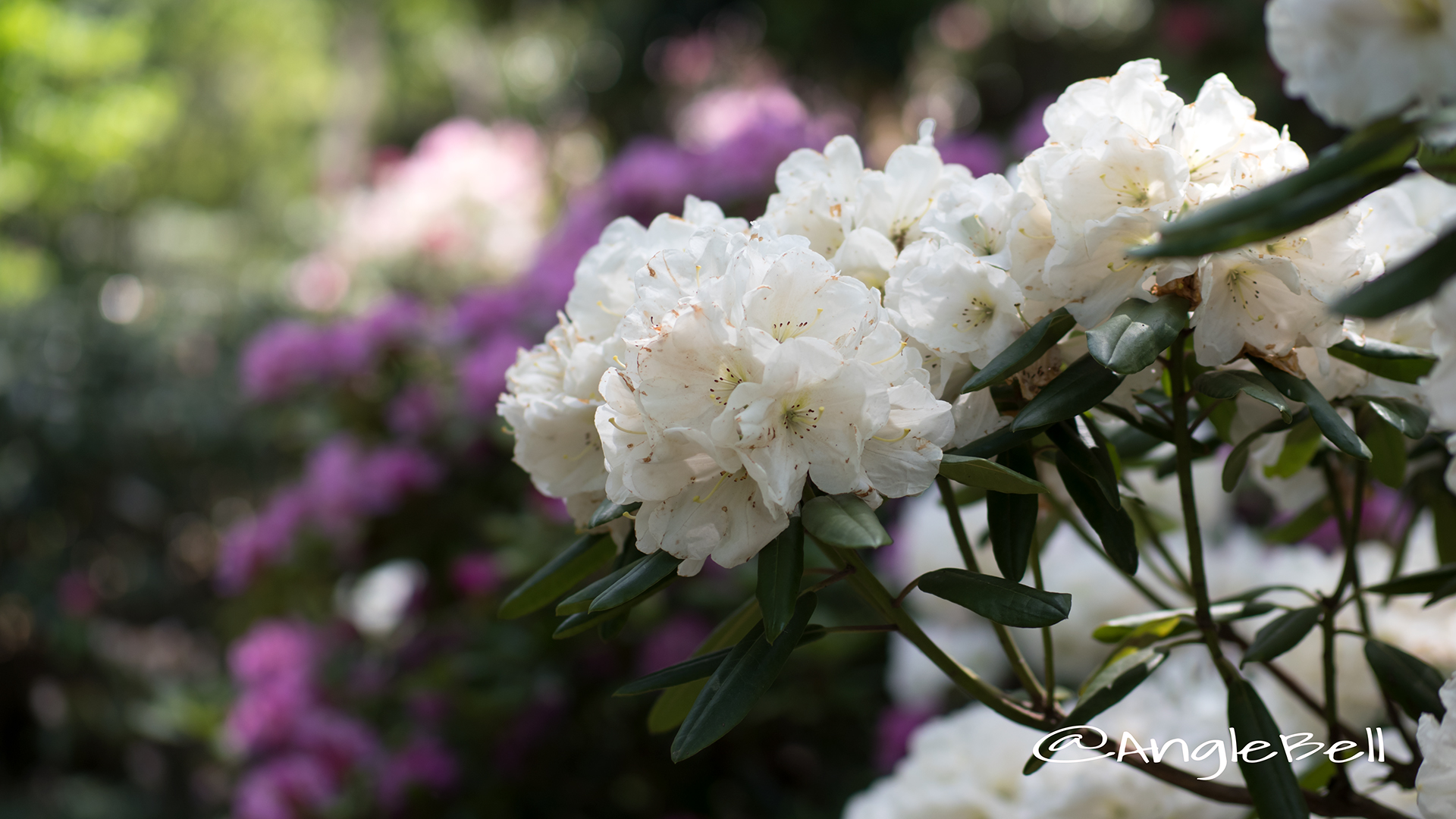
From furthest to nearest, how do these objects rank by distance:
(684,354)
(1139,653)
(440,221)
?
1. (440,221)
2. (1139,653)
3. (684,354)

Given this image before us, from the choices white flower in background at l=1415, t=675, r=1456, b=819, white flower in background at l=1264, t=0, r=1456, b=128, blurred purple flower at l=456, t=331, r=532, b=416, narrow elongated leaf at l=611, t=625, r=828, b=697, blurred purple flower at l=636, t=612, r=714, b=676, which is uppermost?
blurred purple flower at l=456, t=331, r=532, b=416

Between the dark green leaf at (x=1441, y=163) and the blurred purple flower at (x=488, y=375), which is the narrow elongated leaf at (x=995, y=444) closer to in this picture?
the dark green leaf at (x=1441, y=163)

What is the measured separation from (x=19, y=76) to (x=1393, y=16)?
5802mm

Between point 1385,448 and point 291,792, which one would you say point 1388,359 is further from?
point 291,792

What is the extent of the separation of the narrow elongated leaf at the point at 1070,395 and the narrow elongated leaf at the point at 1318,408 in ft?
0.26

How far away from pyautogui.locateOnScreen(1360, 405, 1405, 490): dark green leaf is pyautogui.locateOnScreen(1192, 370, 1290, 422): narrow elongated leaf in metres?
0.16

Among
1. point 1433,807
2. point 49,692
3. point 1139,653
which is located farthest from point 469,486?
point 49,692

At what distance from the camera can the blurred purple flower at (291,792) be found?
1880 mm

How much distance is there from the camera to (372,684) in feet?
7.08

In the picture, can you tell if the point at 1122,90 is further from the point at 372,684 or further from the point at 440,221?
the point at 440,221

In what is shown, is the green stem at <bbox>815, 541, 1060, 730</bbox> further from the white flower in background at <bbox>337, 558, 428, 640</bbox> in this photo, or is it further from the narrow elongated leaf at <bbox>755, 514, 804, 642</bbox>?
the white flower in background at <bbox>337, 558, 428, 640</bbox>

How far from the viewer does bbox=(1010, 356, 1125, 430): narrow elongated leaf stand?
0.52 m

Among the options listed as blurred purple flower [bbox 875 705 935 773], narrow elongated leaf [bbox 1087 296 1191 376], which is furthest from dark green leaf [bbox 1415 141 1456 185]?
blurred purple flower [bbox 875 705 935 773]

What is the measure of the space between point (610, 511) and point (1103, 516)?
28 centimetres
